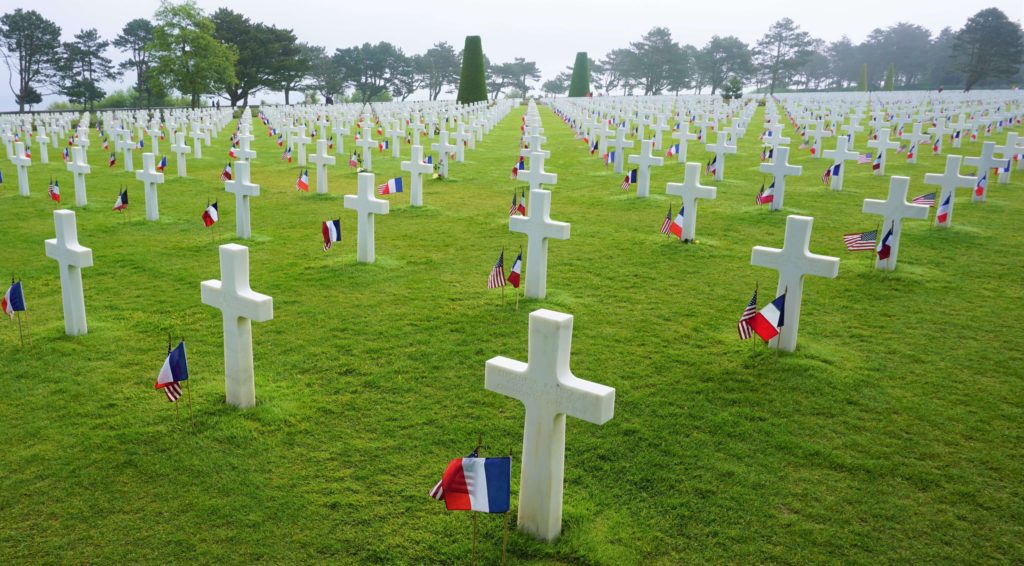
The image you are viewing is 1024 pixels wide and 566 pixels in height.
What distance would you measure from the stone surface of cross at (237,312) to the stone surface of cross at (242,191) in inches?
217

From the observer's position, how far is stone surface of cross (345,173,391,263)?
8.82 metres

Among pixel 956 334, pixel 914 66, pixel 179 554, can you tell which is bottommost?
pixel 179 554

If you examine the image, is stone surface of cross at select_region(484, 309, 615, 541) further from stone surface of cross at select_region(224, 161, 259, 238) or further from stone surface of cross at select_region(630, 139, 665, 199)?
stone surface of cross at select_region(630, 139, 665, 199)

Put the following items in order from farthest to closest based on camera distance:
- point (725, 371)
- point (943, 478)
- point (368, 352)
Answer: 1. point (368, 352)
2. point (725, 371)
3. point (943, 478)

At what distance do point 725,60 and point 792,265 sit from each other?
7853 centimetres

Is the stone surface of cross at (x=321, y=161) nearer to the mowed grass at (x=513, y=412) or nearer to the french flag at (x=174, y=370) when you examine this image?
the mowed grass at (x=513, y=412)

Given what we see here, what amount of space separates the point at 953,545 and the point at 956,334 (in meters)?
3.50

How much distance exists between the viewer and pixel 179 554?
12.2 feet

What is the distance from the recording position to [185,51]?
42.4 meters

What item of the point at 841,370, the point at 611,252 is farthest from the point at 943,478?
the point at 611,252

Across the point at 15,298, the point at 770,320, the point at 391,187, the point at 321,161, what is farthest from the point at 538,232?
the point at 321,161

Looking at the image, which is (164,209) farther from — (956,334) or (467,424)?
(956,334)

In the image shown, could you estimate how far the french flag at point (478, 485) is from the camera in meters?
3.28

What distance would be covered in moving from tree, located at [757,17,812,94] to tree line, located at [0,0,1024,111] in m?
0.10
